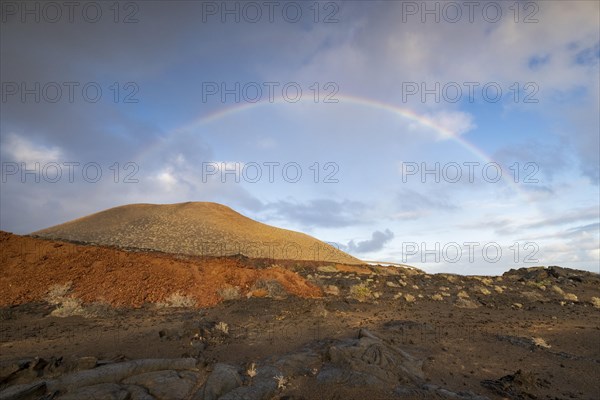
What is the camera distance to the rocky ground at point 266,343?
801 cm

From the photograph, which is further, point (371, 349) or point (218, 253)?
point (218, 253)

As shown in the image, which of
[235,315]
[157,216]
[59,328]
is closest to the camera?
[59,328]

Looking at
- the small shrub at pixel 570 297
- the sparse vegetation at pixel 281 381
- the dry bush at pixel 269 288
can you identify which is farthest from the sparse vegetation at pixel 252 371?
the small shrub at pixel 570 297

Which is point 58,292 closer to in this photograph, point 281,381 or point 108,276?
point 108,276

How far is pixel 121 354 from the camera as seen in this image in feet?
31.8

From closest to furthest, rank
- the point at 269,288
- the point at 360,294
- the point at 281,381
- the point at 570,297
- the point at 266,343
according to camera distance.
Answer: the point at 281,381
the point at 266,343
the point at 269,288
the point at 360,294
the point at 570,297

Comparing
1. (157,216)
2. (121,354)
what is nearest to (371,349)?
(121,354)

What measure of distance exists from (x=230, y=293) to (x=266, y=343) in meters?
8.98

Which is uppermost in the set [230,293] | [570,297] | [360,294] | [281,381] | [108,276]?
[108,276]

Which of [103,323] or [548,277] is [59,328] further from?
[548,277]

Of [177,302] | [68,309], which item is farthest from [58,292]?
[177,302]

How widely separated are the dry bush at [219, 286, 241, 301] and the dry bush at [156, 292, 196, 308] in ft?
6.13

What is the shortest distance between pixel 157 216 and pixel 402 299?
68316 mm

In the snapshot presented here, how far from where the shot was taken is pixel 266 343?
470 inches
